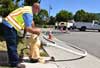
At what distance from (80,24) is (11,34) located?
163 ft

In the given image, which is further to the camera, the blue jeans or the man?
the blue jeans

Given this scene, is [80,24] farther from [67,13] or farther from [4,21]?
[67,13]

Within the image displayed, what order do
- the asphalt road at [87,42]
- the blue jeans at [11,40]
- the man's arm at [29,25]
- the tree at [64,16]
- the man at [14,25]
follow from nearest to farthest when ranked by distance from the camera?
the man's arm at [29,25], the man at [14,25], the blue jeans at [11,40], the asphalt road at [87,42], the tree at [64,16]

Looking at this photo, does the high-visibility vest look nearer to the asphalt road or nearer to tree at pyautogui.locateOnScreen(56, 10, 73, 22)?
the asphalt road

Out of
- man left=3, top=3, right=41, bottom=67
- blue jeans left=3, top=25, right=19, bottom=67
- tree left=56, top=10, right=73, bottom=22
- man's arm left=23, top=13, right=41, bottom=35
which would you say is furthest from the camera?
tree left=56, top=10, right=73, bottom=22

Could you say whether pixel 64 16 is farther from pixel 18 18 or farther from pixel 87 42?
pixel 18 18

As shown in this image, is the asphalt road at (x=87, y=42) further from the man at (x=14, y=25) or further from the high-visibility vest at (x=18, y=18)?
the high-visibility vest at (x=18, y=18)

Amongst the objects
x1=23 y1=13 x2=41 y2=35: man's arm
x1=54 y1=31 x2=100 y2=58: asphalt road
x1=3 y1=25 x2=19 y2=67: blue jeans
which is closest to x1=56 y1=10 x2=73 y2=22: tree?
x1=54 y1=31 x2=100 y2=58: asphalt road

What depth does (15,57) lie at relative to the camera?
8.02 m

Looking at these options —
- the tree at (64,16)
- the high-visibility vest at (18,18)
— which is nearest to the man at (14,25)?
the high-visibility vest at (18,18)

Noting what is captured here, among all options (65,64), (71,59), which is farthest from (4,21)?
(71,59)

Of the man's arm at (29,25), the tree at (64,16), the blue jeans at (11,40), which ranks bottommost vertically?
the tree at (64,16)

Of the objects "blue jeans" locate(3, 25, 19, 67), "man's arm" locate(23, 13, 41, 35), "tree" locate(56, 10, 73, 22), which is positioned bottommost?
"tree" locate(56, 10, 73, 22)

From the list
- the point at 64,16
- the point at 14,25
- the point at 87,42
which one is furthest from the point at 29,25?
the point at 64,16
